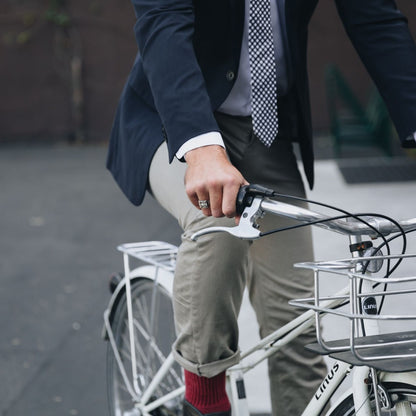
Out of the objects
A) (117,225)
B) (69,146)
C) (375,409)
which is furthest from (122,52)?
(375,409)

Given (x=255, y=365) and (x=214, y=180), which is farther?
(x=255, y=365)

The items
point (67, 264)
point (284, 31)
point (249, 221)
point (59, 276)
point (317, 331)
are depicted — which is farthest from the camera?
point (67, 264)

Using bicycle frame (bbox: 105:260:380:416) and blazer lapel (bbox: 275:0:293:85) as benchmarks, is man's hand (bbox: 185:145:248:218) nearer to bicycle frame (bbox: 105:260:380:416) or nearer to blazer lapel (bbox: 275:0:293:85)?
bicycle frame (bbox: 105:260:380:416)

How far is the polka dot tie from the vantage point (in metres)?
2.17

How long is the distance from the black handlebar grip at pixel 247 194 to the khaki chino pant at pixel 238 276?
41 centimetres

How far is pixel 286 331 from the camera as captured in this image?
7.18ft

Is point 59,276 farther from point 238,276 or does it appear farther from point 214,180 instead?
point 214,180

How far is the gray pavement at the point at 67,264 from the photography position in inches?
155

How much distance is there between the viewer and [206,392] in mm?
2297

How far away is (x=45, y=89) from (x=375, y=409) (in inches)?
523

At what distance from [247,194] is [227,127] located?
2.29 feet

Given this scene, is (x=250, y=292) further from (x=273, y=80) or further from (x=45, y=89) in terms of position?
(x=45, y=89)

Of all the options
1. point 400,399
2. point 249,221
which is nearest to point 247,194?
point 249,221

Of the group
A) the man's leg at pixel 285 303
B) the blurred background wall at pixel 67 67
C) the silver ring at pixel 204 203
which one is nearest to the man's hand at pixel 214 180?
the silver ring at pixel 204 203
